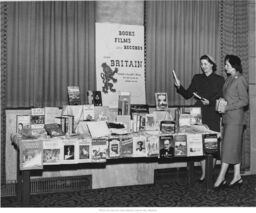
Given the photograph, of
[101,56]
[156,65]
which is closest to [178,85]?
[156,65]

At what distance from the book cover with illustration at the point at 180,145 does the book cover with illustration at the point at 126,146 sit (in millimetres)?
544

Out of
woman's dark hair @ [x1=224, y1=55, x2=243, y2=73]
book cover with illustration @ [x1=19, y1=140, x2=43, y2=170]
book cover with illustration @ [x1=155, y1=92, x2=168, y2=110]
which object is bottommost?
book cover with illustration @ [x1=19, y1=140, x2=43, y2=170]

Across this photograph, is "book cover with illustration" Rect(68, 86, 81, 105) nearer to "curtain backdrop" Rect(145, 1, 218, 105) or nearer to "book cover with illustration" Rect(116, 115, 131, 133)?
"book cover with illustration" Rect(116, 115, 131, 133)

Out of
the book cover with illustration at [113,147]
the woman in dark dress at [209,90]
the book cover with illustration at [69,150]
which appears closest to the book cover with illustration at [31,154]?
the book cover with illustration at [69,150]

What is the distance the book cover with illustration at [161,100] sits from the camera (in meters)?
5.08

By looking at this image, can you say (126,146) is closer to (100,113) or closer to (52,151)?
(100,113)

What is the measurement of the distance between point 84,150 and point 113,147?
0.32m

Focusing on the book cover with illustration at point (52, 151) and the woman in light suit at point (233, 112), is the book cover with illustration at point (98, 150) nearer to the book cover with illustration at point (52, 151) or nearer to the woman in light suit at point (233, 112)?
the book cover with illustration at point (52, 151)

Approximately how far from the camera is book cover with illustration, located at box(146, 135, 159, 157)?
14.7ft

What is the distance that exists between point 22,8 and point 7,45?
0.47m

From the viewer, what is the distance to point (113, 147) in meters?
4.33

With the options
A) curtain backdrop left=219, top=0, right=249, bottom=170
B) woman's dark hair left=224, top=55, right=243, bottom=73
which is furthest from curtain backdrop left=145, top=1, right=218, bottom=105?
woman's dark hair left=224, top=55, right=243, bottom=73

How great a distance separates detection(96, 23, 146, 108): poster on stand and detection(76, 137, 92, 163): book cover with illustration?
949 millimetres

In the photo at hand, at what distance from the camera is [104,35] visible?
5023mm
